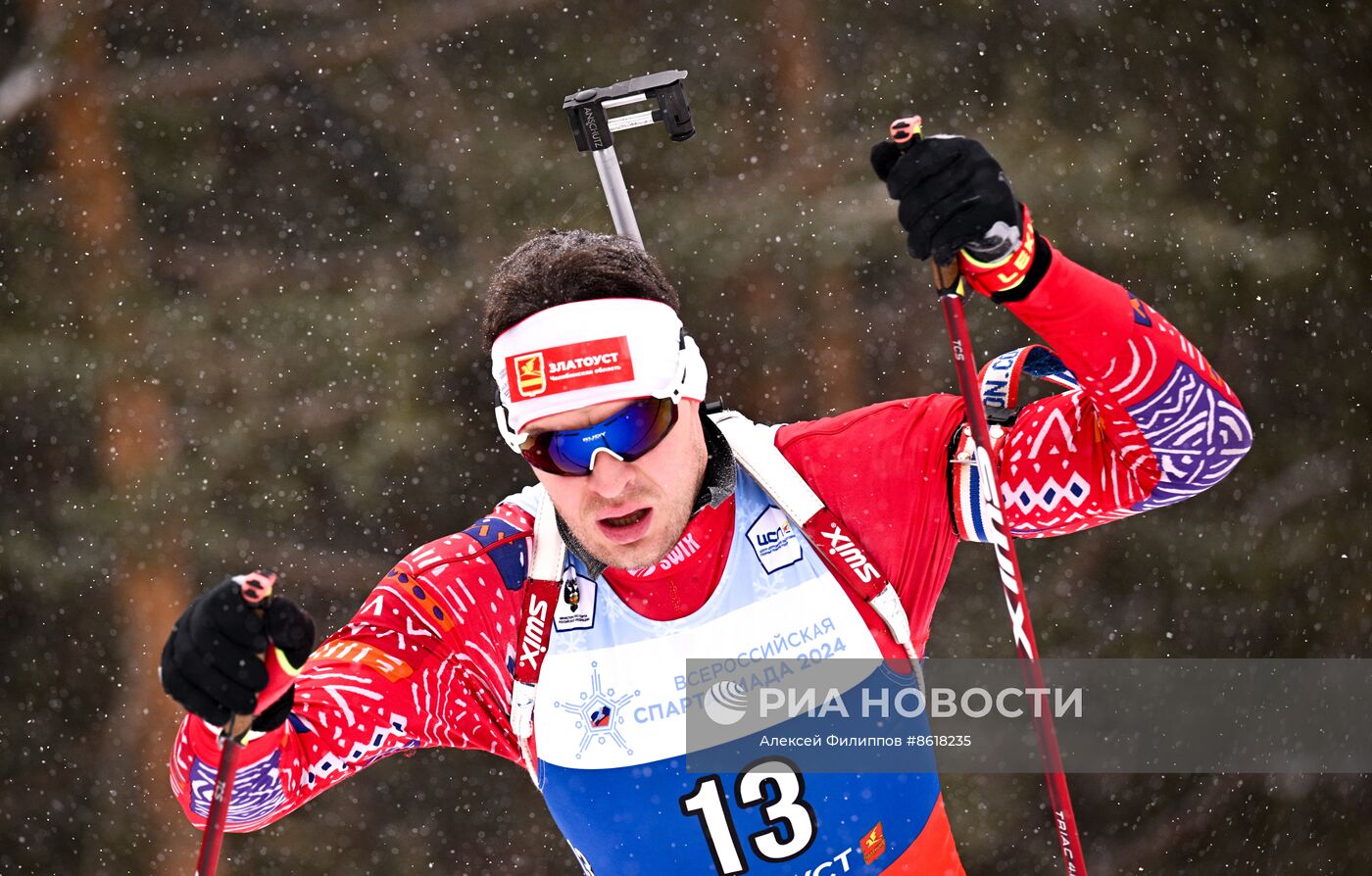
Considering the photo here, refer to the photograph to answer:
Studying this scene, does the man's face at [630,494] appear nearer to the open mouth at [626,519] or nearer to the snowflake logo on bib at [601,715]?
the open mouth at [626,519]

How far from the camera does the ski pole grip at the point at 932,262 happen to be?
4.82 ft

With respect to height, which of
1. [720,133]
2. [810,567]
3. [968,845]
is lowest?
[968,845]

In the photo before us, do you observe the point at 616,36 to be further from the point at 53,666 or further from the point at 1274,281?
the point at 53,666

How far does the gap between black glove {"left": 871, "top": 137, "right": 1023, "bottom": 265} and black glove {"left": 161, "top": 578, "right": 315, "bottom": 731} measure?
85cm

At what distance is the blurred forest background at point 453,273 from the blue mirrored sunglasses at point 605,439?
1.46 m

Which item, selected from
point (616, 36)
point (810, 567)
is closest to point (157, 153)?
point (616, 36)

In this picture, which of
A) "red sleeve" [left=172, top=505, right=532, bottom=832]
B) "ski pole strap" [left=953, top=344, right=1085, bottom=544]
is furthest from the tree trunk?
"ski pole strap" [left=953, top=344, right=1085, bottom=544]

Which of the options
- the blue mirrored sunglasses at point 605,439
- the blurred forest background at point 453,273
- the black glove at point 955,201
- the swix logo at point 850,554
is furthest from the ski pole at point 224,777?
the blurred forest background at point 453,273

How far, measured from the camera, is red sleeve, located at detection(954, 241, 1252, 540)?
1.50 metres

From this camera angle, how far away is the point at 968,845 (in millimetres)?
3330

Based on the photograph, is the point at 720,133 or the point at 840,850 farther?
the point at 720,133

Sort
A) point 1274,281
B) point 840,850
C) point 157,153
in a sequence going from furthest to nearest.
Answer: point 1274,281, point 157,153, point 840,850

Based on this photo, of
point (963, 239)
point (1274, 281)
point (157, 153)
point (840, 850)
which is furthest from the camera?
point (1274, 281)

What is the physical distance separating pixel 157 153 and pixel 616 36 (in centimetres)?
112
